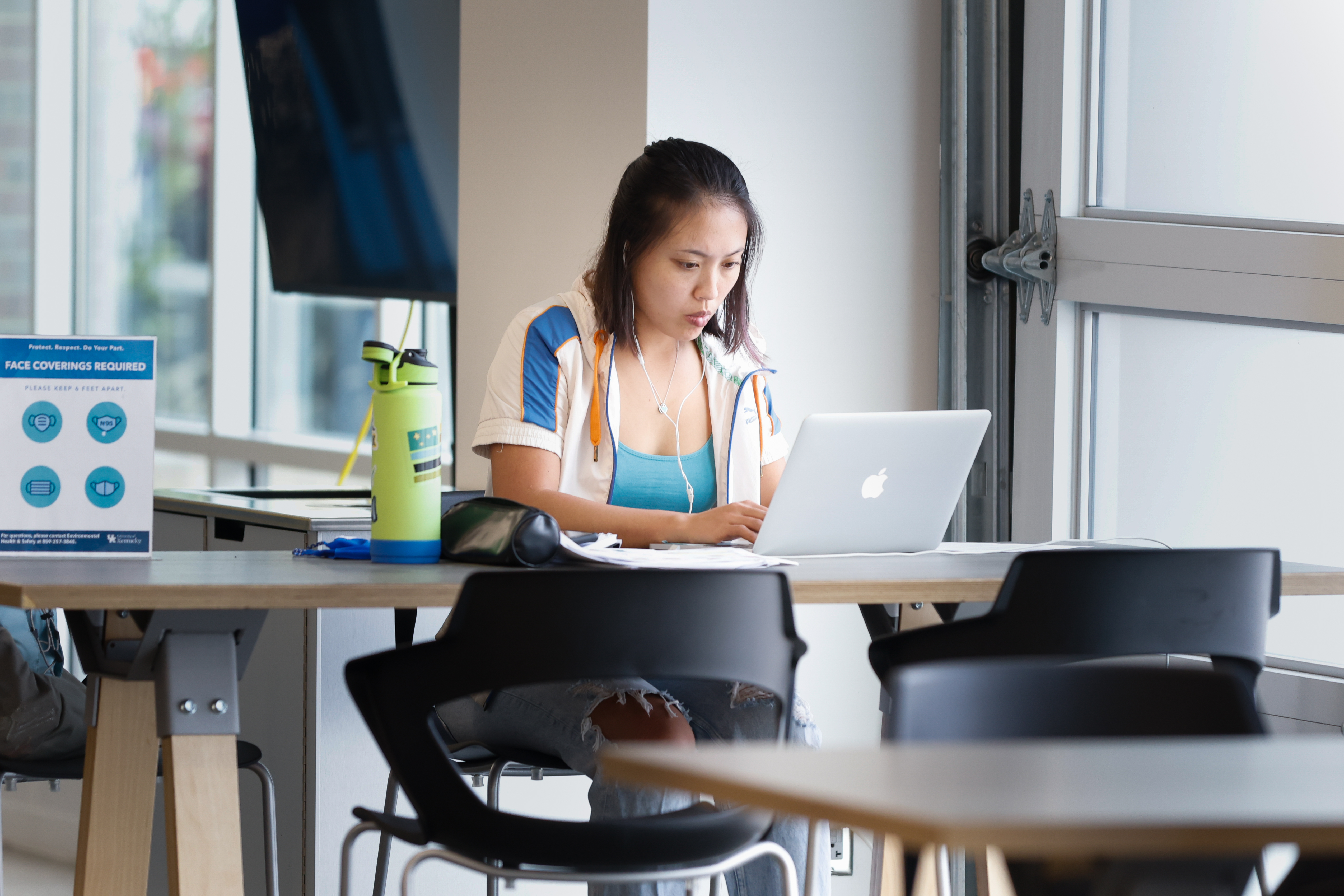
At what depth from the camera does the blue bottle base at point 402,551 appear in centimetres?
185

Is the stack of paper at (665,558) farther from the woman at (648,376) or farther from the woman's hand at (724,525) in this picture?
the woman at (648,376)

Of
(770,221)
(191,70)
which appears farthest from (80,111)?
(770,221)

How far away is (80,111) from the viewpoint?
6.21 m

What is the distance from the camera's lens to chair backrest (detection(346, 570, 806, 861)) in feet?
4.89

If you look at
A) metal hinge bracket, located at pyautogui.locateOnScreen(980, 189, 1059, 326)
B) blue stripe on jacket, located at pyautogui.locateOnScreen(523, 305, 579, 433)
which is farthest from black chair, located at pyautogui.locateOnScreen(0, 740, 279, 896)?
metal hinge bracket, located at pyautogui.locateOnScreen(980, 189, 1059, 326)

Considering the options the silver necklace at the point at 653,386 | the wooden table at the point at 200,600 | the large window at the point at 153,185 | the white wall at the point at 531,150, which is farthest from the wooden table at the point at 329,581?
the large window at the point at 153,185

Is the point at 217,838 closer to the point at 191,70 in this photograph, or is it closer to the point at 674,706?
the point at 674,706

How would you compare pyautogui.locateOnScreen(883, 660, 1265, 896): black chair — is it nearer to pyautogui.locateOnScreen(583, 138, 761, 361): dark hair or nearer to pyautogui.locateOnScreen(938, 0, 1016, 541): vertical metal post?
pyautogui.locateOnScreen(583, 138, 761, 361): dark hair

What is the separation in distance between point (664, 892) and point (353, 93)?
2.63 m

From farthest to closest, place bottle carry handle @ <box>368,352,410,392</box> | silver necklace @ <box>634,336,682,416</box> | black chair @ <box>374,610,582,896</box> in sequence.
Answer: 1. silver necklace @ <box>634,336,682,416</box>
2. black chair @ <box>374,610,582,896</box>
3. bottle carry handle @ <box>368,352,410,392</box>

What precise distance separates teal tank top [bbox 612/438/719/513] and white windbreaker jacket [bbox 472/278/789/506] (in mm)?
16

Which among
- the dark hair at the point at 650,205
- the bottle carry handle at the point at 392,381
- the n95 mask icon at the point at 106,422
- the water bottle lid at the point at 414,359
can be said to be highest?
the dark hair at the point at 650,205

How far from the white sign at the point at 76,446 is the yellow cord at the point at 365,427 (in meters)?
0.29

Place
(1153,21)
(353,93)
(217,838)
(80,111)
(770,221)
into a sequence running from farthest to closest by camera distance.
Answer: (80,111), (353,93), (770,221), (1153,21), (217,838)
